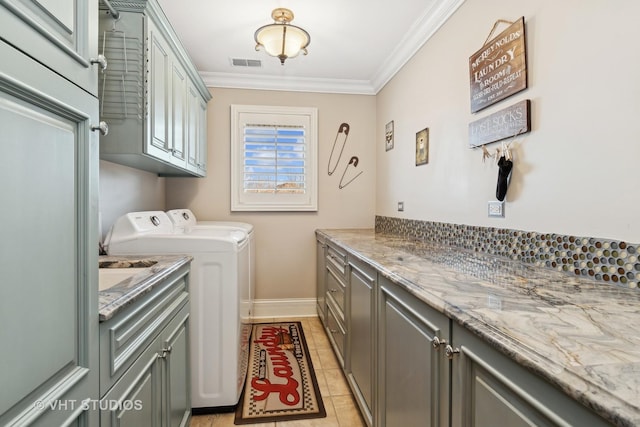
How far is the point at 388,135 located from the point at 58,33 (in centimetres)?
285

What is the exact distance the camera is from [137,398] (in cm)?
108

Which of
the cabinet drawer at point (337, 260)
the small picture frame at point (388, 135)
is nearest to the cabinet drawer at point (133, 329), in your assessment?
the cabinet drawer at point (337, 260)

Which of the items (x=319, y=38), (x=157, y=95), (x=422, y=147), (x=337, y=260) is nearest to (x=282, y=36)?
(x=319, y=38)

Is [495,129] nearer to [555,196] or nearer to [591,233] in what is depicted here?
[555,196]

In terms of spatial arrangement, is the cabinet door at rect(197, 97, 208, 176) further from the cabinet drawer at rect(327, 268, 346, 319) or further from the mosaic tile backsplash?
the mosaic tile backsplash

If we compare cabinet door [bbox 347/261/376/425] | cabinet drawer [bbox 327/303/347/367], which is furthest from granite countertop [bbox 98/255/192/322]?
cabinet drawer [bbox 327/303/347/367]

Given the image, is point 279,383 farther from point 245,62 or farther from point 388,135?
point 245,62

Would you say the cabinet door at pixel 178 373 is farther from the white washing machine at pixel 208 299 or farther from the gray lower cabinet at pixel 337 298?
the gray lower cabinet at pixel 337 298

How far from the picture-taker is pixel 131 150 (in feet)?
5.62

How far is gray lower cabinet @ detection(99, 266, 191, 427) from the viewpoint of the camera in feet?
2.96

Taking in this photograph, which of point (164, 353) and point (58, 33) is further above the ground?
point (58, 33)

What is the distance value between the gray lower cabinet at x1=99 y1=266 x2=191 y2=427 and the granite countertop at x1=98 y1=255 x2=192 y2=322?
0.13 feet

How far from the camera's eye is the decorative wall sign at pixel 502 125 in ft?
4.85

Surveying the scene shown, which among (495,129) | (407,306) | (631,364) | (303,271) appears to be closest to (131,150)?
(407,306)
